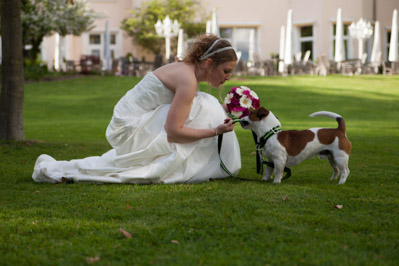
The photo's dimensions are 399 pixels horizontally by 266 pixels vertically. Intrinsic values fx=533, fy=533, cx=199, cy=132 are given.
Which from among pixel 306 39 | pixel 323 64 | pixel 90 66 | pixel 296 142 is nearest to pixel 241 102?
pixel 296 142

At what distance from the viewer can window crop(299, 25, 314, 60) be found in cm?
3066

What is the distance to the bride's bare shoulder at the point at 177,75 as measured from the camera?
4.45 meters

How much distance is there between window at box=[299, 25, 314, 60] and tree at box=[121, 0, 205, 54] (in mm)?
5788

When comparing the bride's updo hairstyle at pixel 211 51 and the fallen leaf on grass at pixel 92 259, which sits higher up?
the bride's updo hairstyle at pixel 211 51

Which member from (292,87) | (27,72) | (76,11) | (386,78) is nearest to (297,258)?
(292,87)

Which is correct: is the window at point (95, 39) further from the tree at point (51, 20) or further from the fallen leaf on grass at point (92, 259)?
the fallen leaf on grass at point (92, 259)

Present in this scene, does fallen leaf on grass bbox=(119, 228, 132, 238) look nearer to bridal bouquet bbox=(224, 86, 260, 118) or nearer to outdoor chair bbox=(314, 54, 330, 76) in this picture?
bridal bouquet bbox=(224, 86, 260, 118)

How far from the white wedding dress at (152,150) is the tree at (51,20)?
1964 cm

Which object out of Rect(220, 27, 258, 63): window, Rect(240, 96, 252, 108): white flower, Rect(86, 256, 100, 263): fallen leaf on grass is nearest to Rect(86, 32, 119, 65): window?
Rect(220, 27, 258, 63): window

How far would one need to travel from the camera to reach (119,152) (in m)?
4.88

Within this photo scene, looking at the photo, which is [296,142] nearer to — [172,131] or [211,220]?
[172,131]

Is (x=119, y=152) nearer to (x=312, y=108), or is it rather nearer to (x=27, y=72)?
(x=312, y=108)

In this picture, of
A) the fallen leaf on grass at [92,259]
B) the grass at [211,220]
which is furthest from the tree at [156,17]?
the fallen leaf on grass at [92,259]

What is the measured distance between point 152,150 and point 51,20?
2149cm
